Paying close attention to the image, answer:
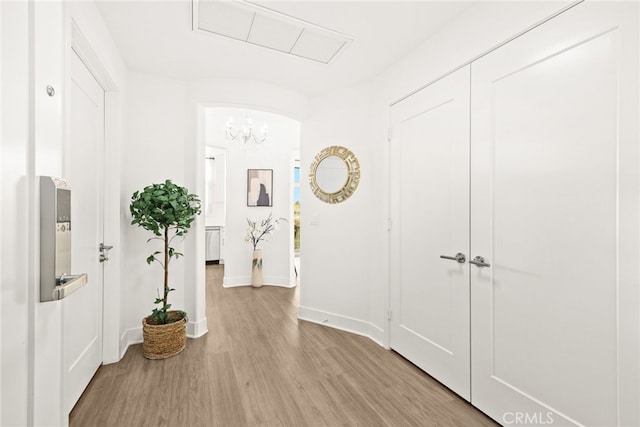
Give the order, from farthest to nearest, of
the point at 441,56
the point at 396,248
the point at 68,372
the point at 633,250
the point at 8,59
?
the point at 396,248, the point at 441,56, the point at 68,372, the point at 633,250, the point at 8,59

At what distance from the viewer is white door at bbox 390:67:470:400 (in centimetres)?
198

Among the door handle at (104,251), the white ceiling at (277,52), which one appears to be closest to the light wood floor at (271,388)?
the door handle at (104,251)

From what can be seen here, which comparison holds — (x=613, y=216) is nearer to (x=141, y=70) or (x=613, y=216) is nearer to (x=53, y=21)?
(x=53, y=21)

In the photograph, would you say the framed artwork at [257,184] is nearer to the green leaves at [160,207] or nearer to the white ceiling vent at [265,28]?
the green leaves at [160,207]

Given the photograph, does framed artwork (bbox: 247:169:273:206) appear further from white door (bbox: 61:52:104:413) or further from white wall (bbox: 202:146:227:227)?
white door (bbox: 61:52:104:413)

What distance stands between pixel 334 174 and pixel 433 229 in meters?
1.27

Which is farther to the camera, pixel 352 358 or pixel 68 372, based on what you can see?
pixel 352 358

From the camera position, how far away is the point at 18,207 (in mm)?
697

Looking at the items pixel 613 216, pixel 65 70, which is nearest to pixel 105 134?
pixel 65 70

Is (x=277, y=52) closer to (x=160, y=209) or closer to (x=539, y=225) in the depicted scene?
(x=160, y=209)

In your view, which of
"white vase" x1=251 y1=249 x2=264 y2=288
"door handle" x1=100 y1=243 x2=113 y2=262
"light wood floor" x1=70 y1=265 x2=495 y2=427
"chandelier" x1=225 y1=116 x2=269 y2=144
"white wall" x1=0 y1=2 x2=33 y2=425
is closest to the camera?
"white wall" x1=0 y1=2 x2=33 y2=425

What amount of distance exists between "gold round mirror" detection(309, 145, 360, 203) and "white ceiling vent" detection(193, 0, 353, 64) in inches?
38.3

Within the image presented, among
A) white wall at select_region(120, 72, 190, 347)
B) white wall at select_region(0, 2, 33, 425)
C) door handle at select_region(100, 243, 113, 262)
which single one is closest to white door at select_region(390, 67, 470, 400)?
white wall at select_region(120, 72, 190, 347)

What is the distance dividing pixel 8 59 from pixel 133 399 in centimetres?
205
